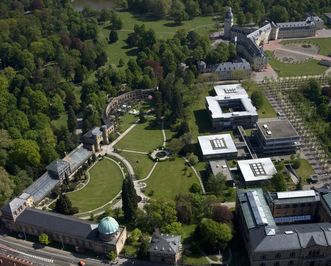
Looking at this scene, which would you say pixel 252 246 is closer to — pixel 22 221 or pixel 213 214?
pixel 213 214

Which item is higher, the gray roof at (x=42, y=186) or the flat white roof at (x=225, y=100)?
the flat white roof at (x=225, y=100)

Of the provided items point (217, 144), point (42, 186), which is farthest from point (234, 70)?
point (42, 186)

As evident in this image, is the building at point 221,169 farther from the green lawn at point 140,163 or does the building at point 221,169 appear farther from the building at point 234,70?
Result: the building at point 234,70

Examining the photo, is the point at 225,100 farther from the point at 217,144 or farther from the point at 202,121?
the point at 217,144

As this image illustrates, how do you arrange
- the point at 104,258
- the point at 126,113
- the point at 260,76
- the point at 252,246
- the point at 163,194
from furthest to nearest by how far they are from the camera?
the point at 260,76
the point at 126,113
the point at 163,194
the point at 104,258
the point at 252,246

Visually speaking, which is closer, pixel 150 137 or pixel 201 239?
pixel 201 239

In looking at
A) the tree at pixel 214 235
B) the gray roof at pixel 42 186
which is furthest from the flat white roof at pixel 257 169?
the gray roof at pixel 42 186

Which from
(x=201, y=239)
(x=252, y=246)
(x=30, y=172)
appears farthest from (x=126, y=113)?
(x=252, y=246)
